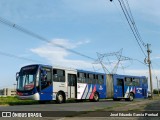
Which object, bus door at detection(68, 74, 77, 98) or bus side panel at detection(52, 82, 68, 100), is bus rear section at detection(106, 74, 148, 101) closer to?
bus door at detection(68, 74, 77, 98)

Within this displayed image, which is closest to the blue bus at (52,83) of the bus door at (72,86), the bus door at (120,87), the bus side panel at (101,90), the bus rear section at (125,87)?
the bus door at (72,86)

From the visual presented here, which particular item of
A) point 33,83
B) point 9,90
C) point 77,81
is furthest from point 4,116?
point 9,90

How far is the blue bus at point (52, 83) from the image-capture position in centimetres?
2677

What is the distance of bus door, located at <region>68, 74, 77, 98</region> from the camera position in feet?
99.0

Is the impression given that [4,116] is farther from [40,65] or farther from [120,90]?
[120,90]

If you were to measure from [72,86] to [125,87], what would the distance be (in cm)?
1098

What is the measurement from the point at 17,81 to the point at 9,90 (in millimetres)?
136764

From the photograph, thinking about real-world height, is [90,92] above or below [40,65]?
below

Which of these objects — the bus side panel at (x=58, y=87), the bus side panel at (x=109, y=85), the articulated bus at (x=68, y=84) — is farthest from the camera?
the bus side panel at (x=109, y=85)

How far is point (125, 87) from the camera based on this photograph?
3991cm

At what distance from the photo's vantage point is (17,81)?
27719 millimetres

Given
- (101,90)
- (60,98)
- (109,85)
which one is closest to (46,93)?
(60,98)

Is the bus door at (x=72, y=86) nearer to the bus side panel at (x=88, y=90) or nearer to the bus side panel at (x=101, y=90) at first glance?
the bus side panel at (x=88, y=90)

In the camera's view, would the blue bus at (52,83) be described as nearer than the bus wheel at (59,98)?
Yes
